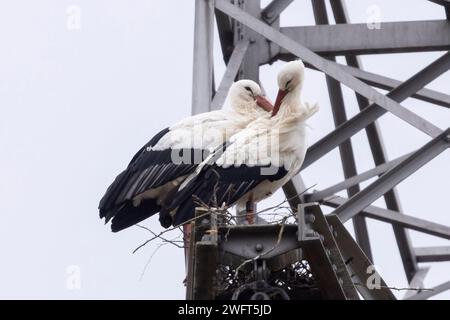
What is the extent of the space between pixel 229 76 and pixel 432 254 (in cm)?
246

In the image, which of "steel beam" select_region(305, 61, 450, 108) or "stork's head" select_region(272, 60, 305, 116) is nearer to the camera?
"stork's head" select_region(272, 60, 305, 116)

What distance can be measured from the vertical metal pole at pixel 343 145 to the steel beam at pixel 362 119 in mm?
1097

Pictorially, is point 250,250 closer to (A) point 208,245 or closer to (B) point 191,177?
(A) point 208,245

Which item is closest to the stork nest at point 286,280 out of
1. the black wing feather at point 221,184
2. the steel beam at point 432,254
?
the black wing feather at point 221,184

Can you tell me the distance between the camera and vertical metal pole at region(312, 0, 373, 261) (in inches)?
432

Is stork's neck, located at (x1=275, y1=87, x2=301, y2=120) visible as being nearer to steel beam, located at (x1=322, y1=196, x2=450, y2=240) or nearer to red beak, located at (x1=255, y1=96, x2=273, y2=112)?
red beak, located at (x1=255, y1=96, x2=273, y2=112)

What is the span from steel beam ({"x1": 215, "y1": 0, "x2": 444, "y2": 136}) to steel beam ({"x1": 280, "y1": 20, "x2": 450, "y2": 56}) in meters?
0.67

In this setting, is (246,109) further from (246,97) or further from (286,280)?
(286,280)

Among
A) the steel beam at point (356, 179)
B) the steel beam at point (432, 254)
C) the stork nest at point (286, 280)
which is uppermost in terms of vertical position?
the steel beam at point (356, 179)

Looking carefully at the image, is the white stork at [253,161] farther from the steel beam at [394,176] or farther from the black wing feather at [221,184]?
the steel beam at [394,176]

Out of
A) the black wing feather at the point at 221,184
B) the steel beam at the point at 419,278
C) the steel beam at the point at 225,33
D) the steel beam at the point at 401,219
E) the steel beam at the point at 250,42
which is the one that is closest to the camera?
the black wing feather at the point at 221,184

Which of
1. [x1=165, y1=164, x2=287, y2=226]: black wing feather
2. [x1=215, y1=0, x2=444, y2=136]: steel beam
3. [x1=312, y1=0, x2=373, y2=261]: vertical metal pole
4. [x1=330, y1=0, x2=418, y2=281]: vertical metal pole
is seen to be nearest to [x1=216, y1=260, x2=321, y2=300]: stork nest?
[x1=165, y1=164, x2=287, y2=226]: black wing feather

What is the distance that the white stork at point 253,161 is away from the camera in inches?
360

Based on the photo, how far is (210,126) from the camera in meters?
9.46
